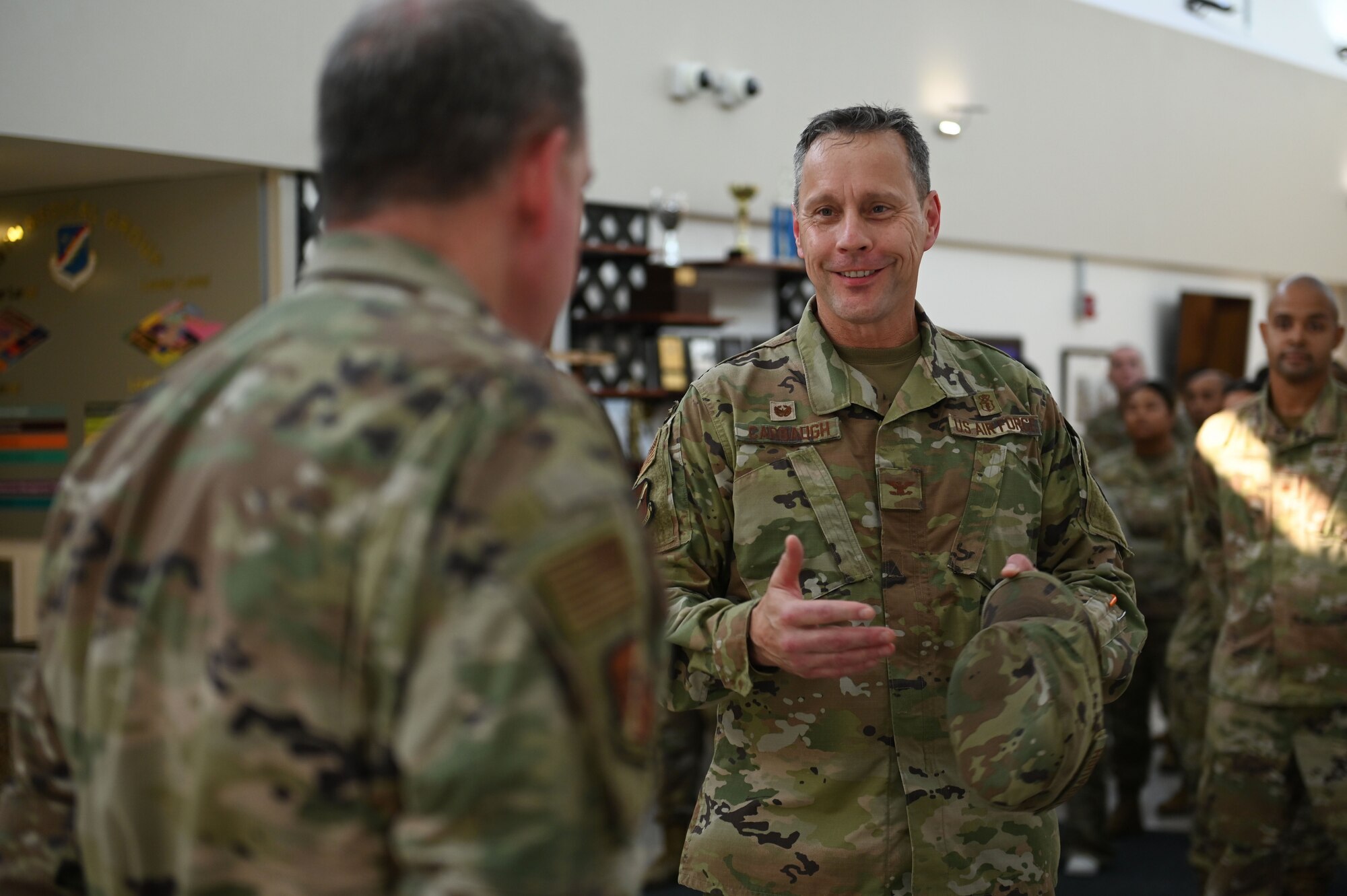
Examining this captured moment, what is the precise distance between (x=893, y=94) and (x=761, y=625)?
6119mm

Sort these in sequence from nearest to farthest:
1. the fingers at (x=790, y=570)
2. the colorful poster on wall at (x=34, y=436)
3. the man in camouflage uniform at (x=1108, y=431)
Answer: the fingers at (x=790, y=570) < the colorful poster on wall at (x=34, y=436) < the man in camouflage uniform at (x=1108, y=431)

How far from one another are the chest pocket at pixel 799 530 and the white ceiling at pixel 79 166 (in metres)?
3.13

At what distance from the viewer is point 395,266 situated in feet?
3.08

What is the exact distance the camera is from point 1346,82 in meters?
11.2

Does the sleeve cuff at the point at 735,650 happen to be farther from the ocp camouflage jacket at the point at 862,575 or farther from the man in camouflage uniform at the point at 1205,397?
the man in camouflage uniform at the point at 1205,397

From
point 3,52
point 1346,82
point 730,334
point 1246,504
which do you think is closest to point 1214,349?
→ point 1346,82

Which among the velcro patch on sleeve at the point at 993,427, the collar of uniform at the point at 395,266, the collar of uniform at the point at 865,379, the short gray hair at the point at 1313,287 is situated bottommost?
the velcro patch on sleeve at the point at 993,427

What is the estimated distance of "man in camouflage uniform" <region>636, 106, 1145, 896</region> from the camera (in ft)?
6.35

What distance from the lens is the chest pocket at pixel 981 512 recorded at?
2.01 meters

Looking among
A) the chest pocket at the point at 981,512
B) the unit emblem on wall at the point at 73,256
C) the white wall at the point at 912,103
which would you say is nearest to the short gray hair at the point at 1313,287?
the chest pocket at the point at 981,512

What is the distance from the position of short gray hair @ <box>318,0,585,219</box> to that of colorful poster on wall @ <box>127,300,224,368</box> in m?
4.21

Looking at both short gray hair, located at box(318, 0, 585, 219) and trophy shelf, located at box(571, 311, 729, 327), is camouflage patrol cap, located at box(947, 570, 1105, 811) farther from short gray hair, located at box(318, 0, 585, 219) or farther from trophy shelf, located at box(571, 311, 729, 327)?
trophy shelf, located at box(571, 311, 729, 327)

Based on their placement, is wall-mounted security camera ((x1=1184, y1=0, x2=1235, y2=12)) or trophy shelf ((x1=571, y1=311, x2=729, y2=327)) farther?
wall-mounted security camera ((x1=1184, y1=0, x2=1235, y2=12))

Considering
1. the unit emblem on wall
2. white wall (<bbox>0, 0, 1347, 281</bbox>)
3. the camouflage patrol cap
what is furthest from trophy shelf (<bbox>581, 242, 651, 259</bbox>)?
the camouflage patrol cap
